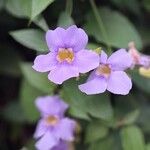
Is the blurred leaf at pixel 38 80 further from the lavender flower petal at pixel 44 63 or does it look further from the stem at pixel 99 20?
the lavender flower petal at pixel 44 63

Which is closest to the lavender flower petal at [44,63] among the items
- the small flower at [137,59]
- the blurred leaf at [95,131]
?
the small flower at [137,59]

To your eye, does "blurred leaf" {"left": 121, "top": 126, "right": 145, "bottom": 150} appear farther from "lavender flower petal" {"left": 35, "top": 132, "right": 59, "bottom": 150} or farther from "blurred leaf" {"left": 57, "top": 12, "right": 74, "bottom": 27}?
"blurred leaf" {"left": 57, "top": 12, "right": 74, "bottom": 27}

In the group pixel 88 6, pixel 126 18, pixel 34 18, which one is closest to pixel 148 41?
pixel 126 18

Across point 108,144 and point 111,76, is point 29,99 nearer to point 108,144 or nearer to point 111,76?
point 108,144

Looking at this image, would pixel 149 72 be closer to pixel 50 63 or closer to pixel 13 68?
pixel 50 63

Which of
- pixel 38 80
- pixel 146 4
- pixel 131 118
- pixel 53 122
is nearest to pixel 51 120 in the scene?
pixel 53 122
